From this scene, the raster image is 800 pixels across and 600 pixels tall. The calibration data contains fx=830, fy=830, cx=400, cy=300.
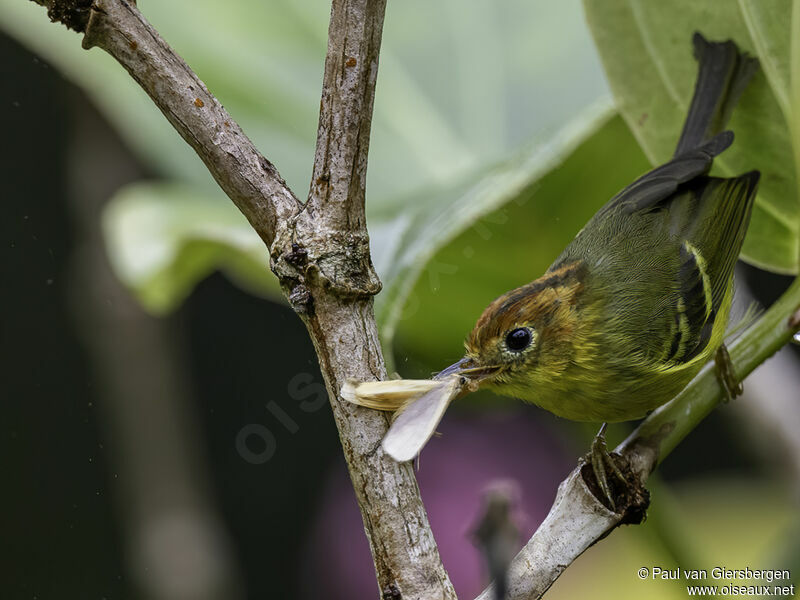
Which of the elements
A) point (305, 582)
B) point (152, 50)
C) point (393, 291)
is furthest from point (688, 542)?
point (152, 50)

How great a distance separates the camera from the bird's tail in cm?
109

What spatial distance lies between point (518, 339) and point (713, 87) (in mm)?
432

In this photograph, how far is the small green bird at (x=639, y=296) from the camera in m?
1.02

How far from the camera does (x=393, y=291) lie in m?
0.90

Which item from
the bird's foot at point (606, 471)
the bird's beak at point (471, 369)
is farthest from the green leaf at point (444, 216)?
the bird's foot at point (606, 471)

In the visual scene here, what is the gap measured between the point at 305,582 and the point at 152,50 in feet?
2.69

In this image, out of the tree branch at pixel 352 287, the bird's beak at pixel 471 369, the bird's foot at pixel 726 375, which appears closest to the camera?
the tree branch at pixel 352 287

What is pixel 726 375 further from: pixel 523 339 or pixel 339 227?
pixel 339 227

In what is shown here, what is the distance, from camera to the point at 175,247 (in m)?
1.09

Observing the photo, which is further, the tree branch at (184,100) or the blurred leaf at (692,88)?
the blurred leaf at (692,88)

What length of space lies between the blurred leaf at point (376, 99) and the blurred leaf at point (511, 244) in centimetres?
5

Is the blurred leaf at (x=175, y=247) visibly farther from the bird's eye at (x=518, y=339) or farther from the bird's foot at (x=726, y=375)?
the bird's foot at (x=726, y=375)

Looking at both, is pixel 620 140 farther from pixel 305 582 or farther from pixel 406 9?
pixel 305 582

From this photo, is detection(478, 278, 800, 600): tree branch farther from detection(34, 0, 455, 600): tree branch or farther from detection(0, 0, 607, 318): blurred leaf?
detection(0, 0, 607, 318): blurred leaf
